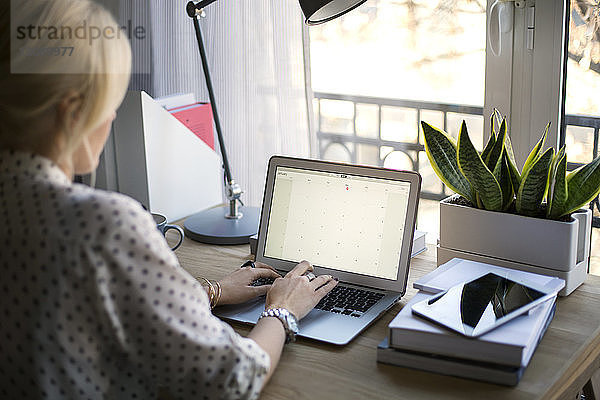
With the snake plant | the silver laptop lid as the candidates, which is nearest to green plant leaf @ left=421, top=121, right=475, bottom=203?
the snake plant

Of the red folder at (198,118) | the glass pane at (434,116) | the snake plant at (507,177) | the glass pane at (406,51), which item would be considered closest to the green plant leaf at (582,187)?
the snake plant at (507,177)

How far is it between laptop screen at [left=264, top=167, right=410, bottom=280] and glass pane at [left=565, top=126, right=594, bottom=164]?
71 centimetres

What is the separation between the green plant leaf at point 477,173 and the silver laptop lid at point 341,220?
0.10m

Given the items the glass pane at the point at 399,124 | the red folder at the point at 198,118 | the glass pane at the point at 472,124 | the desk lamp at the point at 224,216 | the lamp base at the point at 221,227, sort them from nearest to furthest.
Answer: the desk lamp at the point at 224,216, the lamp base at the point at 221,227, the red folder at the point at 198,118, the glass pane at the point at 472,124, the glass pane at the point at 399,124

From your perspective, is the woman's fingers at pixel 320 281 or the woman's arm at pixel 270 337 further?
the woman's fingers at pixel 320 281

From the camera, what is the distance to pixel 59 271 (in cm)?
83

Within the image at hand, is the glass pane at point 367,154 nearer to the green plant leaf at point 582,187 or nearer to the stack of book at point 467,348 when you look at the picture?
the green plant leaf at point 582,187

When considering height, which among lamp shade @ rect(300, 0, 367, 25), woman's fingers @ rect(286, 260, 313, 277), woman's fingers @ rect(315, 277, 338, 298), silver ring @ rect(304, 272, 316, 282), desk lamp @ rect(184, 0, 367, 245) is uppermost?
lamp shade @ rect(300, 0, 367, 25)

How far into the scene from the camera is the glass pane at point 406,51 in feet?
6.38

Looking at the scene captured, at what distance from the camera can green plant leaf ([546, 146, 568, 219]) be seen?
1.29 m

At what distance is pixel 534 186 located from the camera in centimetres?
131

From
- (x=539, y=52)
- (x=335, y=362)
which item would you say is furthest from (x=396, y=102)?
(x=335, y=362)

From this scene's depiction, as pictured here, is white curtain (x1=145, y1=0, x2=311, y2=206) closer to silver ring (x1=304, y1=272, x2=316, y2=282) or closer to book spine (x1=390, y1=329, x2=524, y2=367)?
silver ring (x1=304, y1=272, x2=316, y2=282)

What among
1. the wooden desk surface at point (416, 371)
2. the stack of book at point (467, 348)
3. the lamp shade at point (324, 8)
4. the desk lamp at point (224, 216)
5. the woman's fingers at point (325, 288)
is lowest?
the wooden desk surface at point (416, 371)
